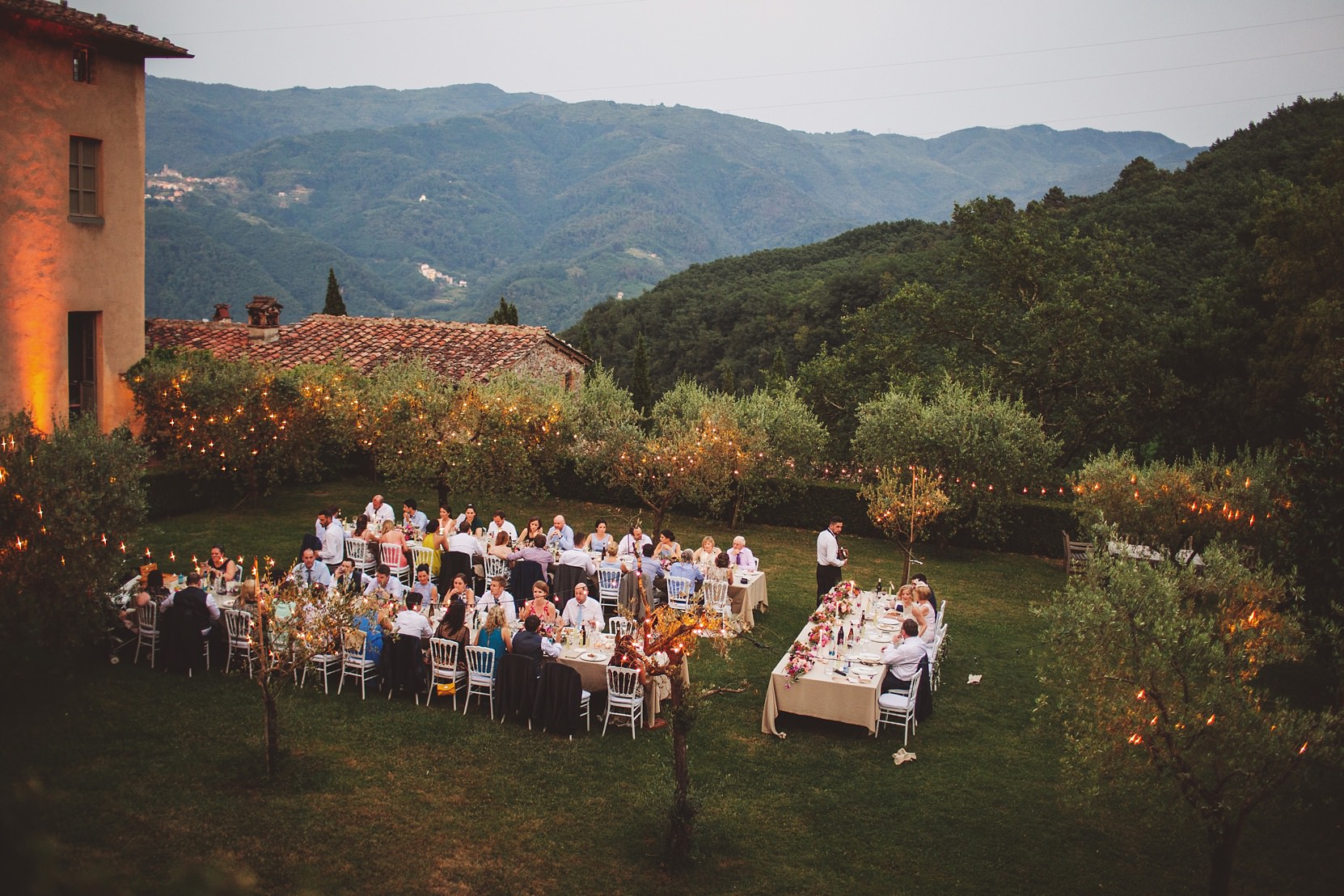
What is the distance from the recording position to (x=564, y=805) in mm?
9922

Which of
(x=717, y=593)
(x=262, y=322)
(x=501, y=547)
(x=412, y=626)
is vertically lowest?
(x=717, y=593)

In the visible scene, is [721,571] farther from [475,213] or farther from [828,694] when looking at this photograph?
[475,213]

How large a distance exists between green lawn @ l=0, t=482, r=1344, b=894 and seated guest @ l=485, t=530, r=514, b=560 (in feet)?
15.7

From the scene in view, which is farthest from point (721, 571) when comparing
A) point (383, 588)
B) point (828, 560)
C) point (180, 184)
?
point (180, 184)

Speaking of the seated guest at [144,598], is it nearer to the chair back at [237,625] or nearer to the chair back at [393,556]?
the chair back at [237,625]

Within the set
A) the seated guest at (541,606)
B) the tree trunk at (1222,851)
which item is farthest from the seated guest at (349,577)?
the tree trunk at (1222,851)

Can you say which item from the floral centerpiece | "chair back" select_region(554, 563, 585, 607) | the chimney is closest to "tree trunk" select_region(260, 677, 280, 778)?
the floral centerpiece

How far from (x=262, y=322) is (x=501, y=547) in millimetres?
19736

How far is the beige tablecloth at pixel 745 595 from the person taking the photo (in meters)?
16.3

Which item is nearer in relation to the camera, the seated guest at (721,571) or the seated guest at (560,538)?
the seated guest at (721,571)

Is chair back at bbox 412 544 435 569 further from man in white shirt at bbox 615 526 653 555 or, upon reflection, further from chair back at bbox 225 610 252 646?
chair back at bbox 225 610 252 646

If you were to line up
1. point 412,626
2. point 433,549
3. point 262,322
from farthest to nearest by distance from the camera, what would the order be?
point 262,322
point 433,549
point 412,626

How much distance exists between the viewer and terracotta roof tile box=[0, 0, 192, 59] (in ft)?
62.6

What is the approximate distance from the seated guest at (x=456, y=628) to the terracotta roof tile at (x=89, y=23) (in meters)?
16.6
